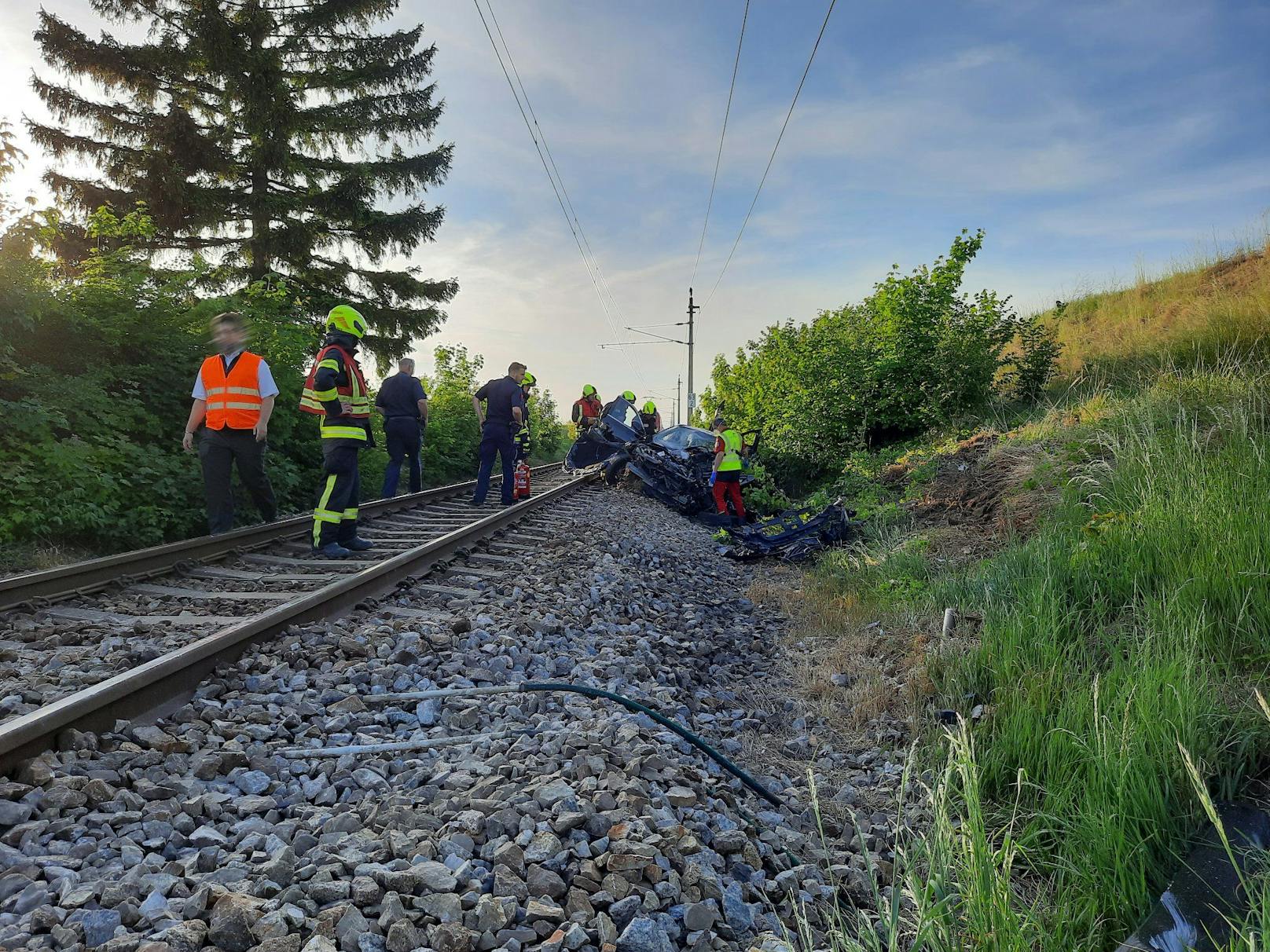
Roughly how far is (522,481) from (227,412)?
527 cm

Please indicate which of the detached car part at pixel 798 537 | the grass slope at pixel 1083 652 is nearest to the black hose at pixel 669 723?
the grass slope at pixel 1083 652

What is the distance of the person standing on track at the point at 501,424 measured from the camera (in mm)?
10586

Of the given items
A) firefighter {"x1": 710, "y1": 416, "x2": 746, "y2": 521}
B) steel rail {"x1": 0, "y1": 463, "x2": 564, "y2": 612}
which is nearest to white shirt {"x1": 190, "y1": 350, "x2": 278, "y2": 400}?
steel rail {"x1": 0, "y1": 463, "x2": 564, "y2": 612}

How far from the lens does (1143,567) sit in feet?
15.5


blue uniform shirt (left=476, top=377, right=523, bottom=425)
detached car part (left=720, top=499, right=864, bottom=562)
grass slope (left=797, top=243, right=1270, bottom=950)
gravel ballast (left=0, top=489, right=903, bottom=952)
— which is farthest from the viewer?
blue uniform shirt (left=476, top=377, right=523, bottom=425)

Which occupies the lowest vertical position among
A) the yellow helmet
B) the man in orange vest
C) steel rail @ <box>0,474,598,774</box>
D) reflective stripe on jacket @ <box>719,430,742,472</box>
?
steel rail @ <box>0,474,598,774</box>

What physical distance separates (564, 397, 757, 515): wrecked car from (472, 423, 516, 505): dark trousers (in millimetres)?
2889

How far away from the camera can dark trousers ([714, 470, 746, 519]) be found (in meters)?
11.6

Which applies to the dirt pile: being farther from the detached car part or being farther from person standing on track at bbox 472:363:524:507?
person standing on track at bbox 472:363:524:507

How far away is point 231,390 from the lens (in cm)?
682

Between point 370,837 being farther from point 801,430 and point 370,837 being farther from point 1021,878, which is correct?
point 801,430

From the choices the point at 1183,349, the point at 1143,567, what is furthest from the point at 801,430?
the point at 1143,567

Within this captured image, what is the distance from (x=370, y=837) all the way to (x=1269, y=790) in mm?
3524

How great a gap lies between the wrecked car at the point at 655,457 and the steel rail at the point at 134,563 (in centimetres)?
629
